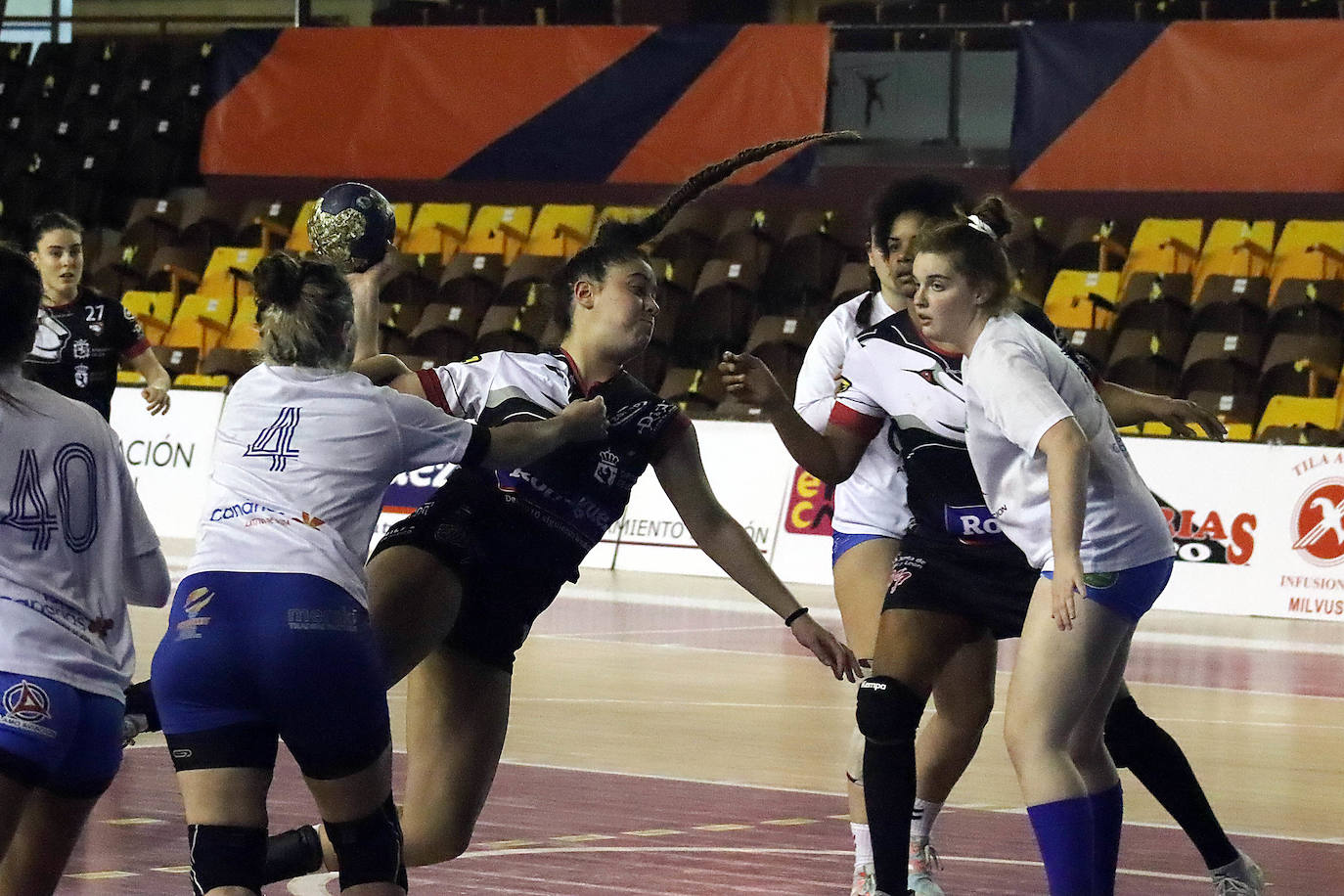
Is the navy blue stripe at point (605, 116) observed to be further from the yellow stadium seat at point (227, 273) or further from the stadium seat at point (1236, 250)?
the stadium seat at point (1236, 250)

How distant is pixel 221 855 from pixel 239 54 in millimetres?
18060

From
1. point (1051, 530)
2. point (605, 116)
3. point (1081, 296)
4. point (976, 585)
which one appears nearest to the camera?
point (1051, 530)

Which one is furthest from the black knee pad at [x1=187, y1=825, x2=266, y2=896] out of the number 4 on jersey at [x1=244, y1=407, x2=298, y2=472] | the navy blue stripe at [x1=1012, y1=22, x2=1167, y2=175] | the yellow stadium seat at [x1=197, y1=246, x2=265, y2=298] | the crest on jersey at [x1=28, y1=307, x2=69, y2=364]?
the yellow stadium seat at [x1=197, y1=246, x2=265, y2=298]

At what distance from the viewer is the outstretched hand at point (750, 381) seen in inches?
202

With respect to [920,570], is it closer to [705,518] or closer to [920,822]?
[705,518]

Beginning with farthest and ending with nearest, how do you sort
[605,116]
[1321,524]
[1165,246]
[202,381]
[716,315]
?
[605,116] → [202,381] → [716,315] → [1165,246] → [1321,524]

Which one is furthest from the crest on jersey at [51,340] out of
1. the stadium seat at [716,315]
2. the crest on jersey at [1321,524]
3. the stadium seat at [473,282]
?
the stadium seat at [473,282]

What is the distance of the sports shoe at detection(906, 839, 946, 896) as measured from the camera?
559 cm

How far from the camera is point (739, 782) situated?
759 cm

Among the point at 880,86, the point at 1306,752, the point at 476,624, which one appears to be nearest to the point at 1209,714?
the point at 1306,752

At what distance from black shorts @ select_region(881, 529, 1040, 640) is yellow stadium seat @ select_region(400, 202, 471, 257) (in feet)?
48.8

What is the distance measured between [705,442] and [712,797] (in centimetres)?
830

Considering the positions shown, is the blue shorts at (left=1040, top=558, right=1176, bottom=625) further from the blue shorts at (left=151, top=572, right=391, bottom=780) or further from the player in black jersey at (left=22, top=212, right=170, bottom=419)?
the player in black jersey at (left=22, top=212, right=170, bottom=419)

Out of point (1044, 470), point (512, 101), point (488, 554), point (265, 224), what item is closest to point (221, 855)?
point (488, 554)
